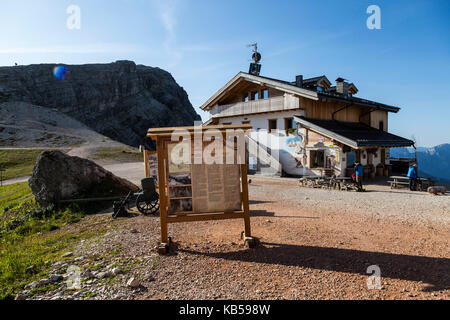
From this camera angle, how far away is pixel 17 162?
33688 millimetres

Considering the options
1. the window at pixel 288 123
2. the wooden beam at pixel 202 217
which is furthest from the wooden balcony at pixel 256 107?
the wooden beam at pixel 202 217

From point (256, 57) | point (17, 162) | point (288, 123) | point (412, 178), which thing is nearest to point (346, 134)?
point (288, 123)

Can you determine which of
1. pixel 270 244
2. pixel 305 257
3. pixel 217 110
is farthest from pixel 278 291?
pixel 217 110

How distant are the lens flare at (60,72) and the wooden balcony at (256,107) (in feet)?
290

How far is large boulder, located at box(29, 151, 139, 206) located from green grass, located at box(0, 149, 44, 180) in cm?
1995

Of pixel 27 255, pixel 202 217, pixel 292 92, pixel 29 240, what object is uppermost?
pixel 292 92

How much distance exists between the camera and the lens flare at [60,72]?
91.9 metres

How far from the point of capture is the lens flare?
91.9 m

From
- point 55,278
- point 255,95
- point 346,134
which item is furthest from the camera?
point 255,95

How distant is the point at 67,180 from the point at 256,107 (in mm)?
17565

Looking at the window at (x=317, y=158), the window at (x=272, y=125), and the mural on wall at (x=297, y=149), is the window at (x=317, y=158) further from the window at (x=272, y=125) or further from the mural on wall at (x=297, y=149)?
the window at (x=272, y=125)

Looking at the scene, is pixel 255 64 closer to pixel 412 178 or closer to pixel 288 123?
pixel 288 123

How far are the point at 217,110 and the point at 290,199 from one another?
17.8m

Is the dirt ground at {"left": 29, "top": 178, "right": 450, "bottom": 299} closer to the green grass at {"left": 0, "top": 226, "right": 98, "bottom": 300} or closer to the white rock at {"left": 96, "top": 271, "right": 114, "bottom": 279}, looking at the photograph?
the white rock at {"left": 96, "top": 271, "right": 114, "bottom": 279}
